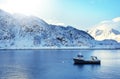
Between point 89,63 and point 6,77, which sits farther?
point 89,63

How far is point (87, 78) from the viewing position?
7381 centimetres

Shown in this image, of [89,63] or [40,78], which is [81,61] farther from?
[40,78]

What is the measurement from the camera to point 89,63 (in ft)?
391

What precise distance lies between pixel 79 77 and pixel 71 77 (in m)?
2.32

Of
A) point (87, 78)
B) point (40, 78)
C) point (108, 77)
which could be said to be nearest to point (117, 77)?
point (108, 77)

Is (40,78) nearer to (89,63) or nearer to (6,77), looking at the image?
(6,77)

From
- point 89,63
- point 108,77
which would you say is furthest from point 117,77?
point 89,63

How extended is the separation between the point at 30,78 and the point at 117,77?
2270 centimetres

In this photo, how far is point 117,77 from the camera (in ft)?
245

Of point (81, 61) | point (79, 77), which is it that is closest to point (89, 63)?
point (81, 61)

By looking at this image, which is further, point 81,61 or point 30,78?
point 81,61

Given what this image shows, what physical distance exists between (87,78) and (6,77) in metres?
21.0

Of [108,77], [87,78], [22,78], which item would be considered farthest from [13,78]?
[108,77]

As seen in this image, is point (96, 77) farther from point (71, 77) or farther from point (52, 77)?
point (52, 77)
